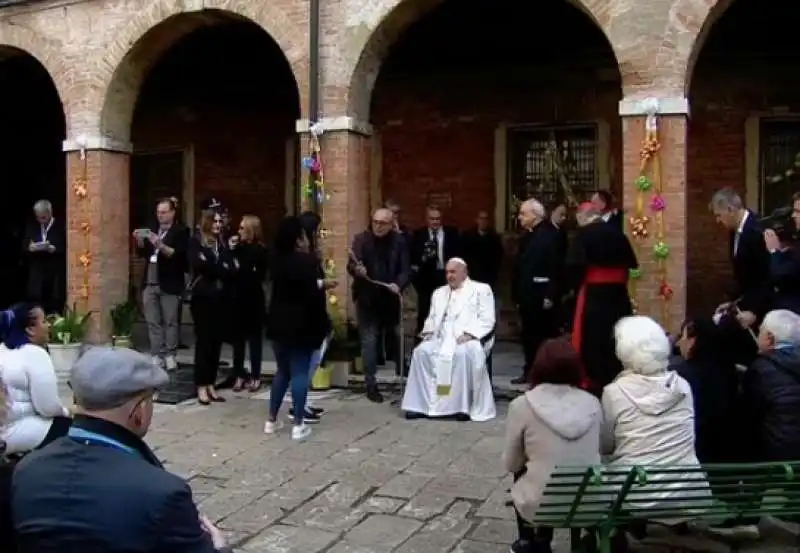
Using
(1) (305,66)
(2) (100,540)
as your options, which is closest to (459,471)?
(2) (100,540)

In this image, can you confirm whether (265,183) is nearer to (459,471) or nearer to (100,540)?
(459,471)

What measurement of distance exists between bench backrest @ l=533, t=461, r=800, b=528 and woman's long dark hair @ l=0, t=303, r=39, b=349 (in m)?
2.86

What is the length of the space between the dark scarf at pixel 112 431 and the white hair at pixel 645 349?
2649mm

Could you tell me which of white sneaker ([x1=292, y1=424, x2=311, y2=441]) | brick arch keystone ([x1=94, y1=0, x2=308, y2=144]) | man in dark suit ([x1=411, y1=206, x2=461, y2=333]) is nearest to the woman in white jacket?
white sneaker ([x1=292, y1=424, x2=311, y2=441])

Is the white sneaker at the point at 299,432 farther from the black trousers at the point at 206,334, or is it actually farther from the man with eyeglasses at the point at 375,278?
the black trousers at the point at 206,334

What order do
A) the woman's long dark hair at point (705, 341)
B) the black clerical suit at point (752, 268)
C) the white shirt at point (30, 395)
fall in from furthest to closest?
1. the black clerical suit at point (752, 268)
2. the woman's long dark hair at point (705, 341)
3. the white shirt at point (30, 395)

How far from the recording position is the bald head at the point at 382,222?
27.9 ft

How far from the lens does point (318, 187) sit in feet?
30.6

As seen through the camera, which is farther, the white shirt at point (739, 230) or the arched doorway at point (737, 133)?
the arched doorway at point (737, 133)

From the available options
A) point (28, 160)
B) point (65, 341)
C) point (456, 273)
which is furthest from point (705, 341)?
point (28, 160)

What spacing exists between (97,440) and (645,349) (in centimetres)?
278

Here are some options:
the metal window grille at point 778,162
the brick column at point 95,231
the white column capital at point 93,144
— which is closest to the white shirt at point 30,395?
the brick column at point 95,231

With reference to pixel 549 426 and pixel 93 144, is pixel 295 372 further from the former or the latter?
pixel 93 144

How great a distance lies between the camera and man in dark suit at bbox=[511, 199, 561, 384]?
827 cm
